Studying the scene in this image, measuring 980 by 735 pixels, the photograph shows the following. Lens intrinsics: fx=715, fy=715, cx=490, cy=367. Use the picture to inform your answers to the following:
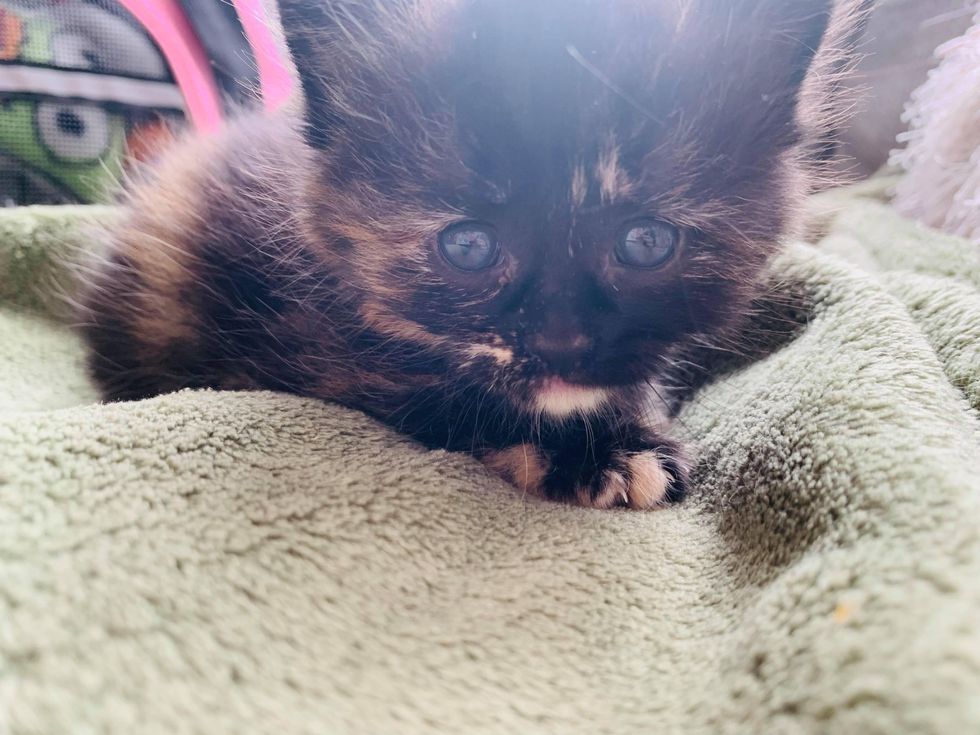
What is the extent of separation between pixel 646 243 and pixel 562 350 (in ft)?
0.63

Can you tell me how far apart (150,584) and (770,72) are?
0.98 metres

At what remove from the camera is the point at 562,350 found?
3.10ft

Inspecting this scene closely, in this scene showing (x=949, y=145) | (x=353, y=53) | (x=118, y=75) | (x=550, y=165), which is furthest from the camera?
(x=118, y=75)

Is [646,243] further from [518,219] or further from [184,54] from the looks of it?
[184,54]

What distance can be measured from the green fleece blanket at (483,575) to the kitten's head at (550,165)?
20 cm

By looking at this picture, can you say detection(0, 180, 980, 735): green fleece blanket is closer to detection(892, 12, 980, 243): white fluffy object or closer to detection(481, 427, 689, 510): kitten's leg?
detection(481, 427, 689, 510): kitten's leg

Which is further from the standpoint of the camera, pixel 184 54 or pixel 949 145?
pixel 184 54

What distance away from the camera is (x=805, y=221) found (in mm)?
1338

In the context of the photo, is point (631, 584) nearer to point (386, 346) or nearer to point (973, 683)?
point (973, 683)

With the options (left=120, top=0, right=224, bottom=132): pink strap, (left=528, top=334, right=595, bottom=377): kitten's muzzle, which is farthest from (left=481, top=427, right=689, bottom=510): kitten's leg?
(left=120, top=0, right=224, bottom=132): pink strap

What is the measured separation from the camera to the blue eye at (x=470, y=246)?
945mm

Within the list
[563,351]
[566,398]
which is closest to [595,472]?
[566,398]

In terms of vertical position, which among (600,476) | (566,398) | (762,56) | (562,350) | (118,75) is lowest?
(600,476)

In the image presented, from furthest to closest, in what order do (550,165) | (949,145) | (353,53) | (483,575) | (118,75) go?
(118,75)
(949,145)
(353,53)
(550,165)
(483,575)
